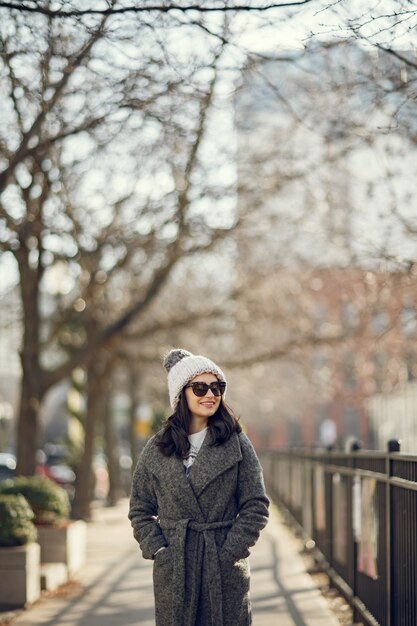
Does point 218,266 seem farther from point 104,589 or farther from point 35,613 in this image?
point 35,613

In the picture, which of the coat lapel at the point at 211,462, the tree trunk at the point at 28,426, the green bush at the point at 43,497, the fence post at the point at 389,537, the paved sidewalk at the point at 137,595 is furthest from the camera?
the tree trunk at the point at 28,426

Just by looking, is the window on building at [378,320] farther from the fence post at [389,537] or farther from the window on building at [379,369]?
the fence post at [389,537]

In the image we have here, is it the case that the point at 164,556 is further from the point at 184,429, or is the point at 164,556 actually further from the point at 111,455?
the point at 111,455

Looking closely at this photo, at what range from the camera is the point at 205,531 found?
5590 mm

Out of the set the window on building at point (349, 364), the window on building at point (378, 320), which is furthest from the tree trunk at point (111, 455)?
the window on building at point (378, 320)

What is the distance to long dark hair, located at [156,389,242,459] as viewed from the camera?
18.9 feet

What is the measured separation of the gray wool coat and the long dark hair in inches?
1.4

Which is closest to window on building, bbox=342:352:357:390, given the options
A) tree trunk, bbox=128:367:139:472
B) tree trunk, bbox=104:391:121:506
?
tree trunk, bbox=104:391:121:506

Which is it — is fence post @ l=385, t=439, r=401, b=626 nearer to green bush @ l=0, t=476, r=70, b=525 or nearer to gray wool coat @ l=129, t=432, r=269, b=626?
gray wool coat @ l=129, t=432, r=269, b=626

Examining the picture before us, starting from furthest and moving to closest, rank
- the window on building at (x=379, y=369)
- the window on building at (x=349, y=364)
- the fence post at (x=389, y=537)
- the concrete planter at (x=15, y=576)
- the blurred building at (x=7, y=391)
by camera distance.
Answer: the blurred building at (x=7, y=391), the window on building at (x=349, y=364), the window on building at (x=379, y=369), the concrete planter at (x=15, y=576), the fence post at (x=389, y=537)

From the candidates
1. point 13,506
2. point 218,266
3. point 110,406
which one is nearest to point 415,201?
point 13,506

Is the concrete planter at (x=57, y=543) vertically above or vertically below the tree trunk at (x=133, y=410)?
below

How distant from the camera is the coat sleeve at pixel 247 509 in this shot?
18.2 feet

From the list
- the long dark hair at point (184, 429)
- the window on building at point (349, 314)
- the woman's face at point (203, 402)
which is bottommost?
the long dark hair at point (184, 429)
